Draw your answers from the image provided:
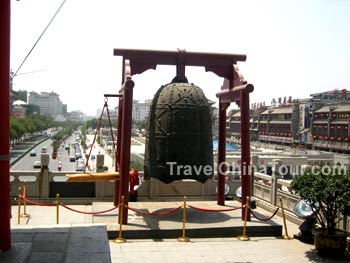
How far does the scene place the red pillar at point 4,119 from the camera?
4.66 metres

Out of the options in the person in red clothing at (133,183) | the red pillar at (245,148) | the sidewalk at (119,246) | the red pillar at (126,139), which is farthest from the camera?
the person in red clothing at (133,183)

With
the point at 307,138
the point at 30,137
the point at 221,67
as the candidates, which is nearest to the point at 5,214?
the point at 221,67

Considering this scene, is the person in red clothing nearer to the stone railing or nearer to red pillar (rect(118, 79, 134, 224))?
the stone railing

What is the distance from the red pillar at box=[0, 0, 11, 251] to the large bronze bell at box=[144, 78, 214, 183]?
14.7 feet

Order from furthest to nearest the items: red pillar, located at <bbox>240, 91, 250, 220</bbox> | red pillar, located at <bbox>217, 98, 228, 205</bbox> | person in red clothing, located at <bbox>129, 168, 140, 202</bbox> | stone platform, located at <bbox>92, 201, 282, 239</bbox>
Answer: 1. red pillar, located at <bbox>217, 98, 228, 205</bbox>
2. person in red clothing, located at <bbox>129, 168, 140, 202</bbox>
3. red pillar, located at <bbox>240, 91, 250, 220</bbox>
4. stone platform, located at <bbox>92, 201, 282, 239</bbox>

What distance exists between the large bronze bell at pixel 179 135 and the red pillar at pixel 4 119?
4.48 meters

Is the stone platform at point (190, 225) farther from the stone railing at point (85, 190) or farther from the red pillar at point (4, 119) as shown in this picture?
the red pillar at point (4, 119)

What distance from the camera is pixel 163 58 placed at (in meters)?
10.2

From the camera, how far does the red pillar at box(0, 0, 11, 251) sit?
4.66m

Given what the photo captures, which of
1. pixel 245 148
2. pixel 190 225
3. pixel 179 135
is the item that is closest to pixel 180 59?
pixel 179 135

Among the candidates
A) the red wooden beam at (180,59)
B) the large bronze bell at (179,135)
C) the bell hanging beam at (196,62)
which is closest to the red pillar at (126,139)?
the bell hanging beam at (196,62)

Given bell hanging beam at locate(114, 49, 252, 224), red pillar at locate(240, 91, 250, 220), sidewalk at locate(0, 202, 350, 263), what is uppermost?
bell hanging beam at locate(114, 49, 252, 224)

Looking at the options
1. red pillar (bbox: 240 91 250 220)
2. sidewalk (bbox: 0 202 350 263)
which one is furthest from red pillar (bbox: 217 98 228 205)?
red pillar (bbox: 240 91 250 220)

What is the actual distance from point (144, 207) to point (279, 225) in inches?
134
